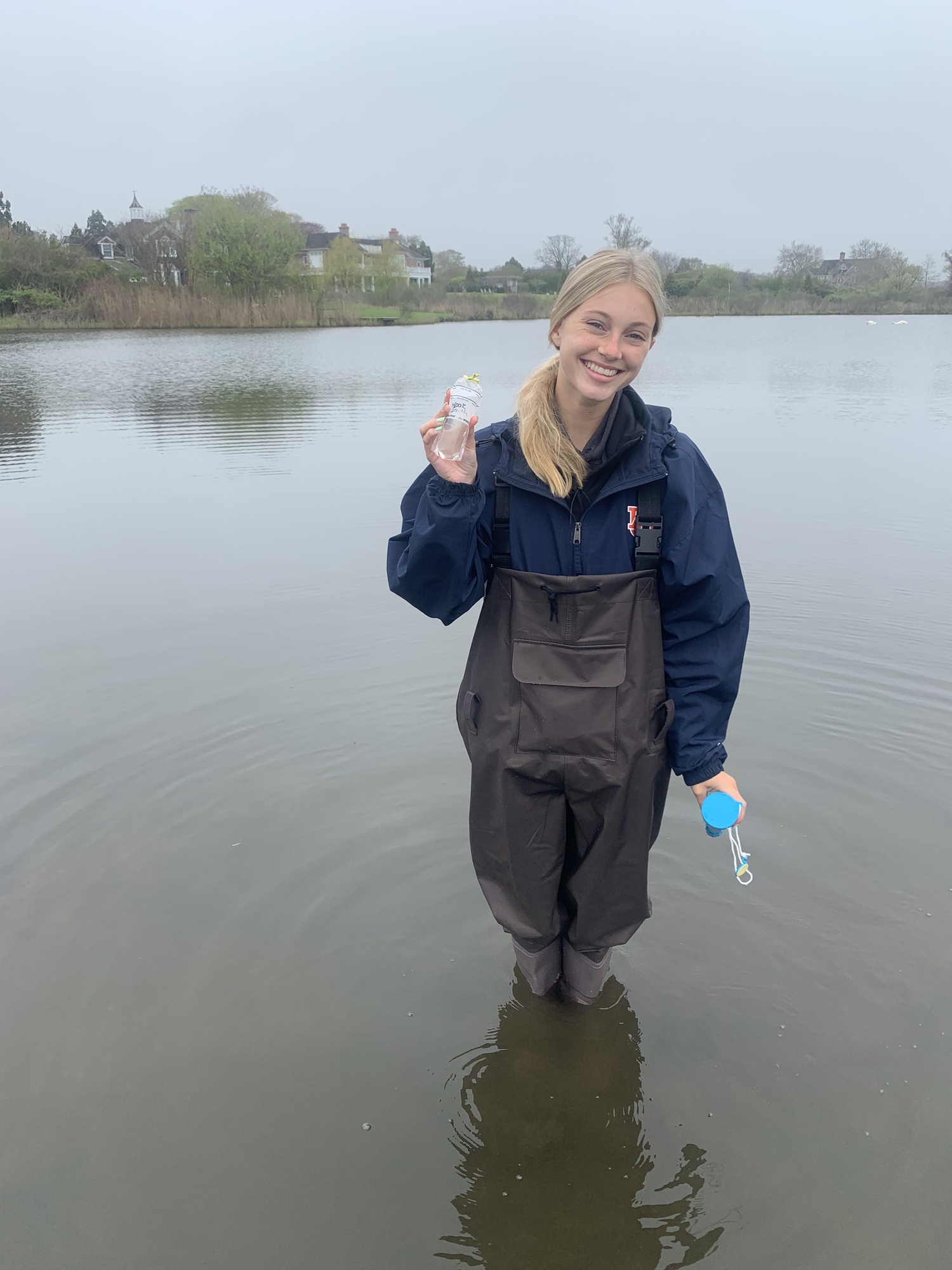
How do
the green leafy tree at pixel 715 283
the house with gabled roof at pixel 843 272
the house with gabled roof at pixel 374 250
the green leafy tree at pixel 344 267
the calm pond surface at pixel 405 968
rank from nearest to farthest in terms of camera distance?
the calm pond surface at pixel 405 968 < the green leafy tree at pixel 344 267 < the green leafy tree at pixel 715 283 < the house with gabled roof at pixel 843 272 < the house with gabled roof at pixel 374 250

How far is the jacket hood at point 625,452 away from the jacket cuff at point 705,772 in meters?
0.75

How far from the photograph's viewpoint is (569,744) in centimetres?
222

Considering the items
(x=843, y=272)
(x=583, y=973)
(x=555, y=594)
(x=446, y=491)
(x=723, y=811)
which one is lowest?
(x=583, y=973)

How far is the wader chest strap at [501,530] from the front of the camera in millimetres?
2180

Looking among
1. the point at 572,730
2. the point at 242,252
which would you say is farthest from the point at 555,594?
the point at 242,252

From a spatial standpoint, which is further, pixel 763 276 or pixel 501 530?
pixel 763 276

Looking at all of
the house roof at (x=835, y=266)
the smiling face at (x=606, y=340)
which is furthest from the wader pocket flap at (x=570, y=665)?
the house roof at (x=835, y=266)

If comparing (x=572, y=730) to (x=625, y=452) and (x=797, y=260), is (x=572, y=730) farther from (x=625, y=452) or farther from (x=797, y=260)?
(x=797, y=260)

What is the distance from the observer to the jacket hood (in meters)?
2.12

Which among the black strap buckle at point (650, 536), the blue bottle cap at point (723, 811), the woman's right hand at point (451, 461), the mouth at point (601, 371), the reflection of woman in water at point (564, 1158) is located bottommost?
the reflection of woman in water at point (564, 1158)

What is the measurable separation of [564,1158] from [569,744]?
3.76 feet

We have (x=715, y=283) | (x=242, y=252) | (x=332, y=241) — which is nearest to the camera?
(x=242, y=252)

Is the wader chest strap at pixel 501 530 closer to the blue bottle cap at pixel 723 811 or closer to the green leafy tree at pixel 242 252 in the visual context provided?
the blue bottle cap at pixel 723 811

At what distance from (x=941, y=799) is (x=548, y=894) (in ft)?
7.43
